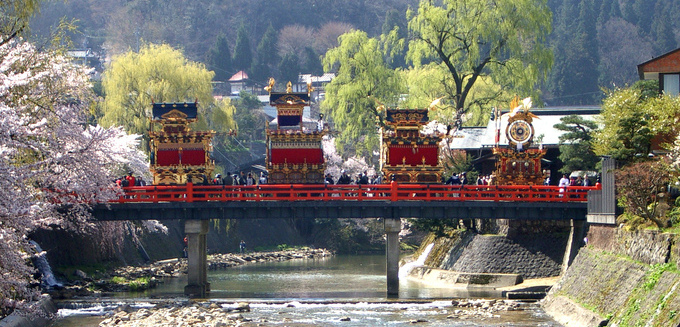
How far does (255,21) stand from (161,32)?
18.5 metres

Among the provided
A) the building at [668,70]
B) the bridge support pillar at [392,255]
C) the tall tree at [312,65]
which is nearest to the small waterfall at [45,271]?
the bridge support pillar at [392,255]

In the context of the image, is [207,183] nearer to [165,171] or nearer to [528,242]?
[165,171]

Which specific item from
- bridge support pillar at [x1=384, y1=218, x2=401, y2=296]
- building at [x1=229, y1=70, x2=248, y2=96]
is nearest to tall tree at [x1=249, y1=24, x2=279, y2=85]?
building at [x1=229, y1=70, x2=248, y2=96]

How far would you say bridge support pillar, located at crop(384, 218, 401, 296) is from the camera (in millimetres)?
40278

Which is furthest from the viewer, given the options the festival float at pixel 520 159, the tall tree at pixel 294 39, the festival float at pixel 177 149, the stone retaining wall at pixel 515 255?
the tall tree at pixel 294 39

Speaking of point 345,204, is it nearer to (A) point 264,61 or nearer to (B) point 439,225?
(B) point 439,225

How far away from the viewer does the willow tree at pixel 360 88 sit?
59562 mm

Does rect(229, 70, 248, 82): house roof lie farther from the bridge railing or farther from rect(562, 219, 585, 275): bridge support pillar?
rect(562, 219, 585, 275): bridge support pillar

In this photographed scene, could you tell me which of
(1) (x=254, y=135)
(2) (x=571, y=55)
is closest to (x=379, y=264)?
(1) (x=254, y=135)

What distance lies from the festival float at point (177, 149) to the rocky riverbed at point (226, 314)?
9.04 metres

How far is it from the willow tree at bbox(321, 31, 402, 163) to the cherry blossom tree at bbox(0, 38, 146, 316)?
2475 cm

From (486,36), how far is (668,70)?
67.0 feet

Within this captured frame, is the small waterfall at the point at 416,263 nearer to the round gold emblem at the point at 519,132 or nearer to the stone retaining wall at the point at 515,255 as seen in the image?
the stone retaining wall at the point at 515,255

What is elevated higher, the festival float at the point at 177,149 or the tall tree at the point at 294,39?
the tall tree at the point at 294,39
